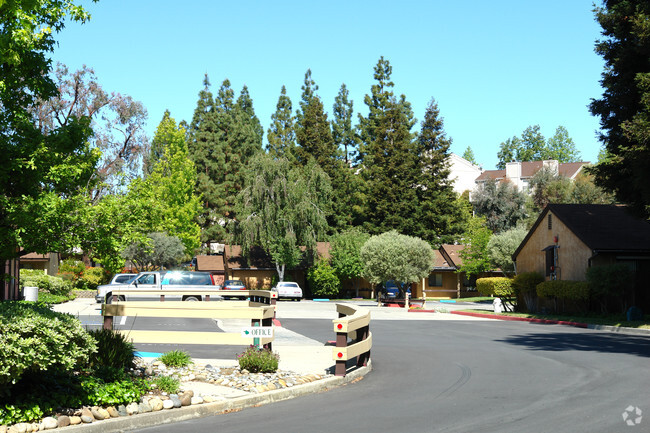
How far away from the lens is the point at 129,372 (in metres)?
10.6

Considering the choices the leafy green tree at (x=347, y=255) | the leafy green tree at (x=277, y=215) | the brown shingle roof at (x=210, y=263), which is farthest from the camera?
the brown shingle roof at (x=210, y=263)

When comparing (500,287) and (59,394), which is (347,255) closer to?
(500,287)

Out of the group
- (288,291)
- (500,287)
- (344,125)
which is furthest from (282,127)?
(500,287)

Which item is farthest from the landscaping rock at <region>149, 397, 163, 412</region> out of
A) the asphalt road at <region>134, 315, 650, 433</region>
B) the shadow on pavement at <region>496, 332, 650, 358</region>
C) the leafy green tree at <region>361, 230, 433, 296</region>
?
the leafy green tree at <region>361, 230, 433, 296</region>

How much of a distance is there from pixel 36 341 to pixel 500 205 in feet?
255

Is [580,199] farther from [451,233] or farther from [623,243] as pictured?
[623,243]

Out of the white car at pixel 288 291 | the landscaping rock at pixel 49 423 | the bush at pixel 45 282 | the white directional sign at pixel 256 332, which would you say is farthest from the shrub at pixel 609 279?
the bush at pixel 45 282

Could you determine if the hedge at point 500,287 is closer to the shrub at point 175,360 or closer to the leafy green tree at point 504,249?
the leafy green tree at point 504,249

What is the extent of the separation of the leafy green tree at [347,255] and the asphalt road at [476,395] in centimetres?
4249

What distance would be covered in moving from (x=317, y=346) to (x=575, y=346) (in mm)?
7319

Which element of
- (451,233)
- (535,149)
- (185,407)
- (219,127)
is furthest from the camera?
(535,149)

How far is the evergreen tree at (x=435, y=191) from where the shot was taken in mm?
75938

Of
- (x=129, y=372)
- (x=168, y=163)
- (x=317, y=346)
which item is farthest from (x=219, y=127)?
(x=129, y=372)

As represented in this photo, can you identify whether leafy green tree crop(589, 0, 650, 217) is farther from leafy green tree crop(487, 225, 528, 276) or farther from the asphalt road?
leafy green tree crop(487, 225, 528, 276)
